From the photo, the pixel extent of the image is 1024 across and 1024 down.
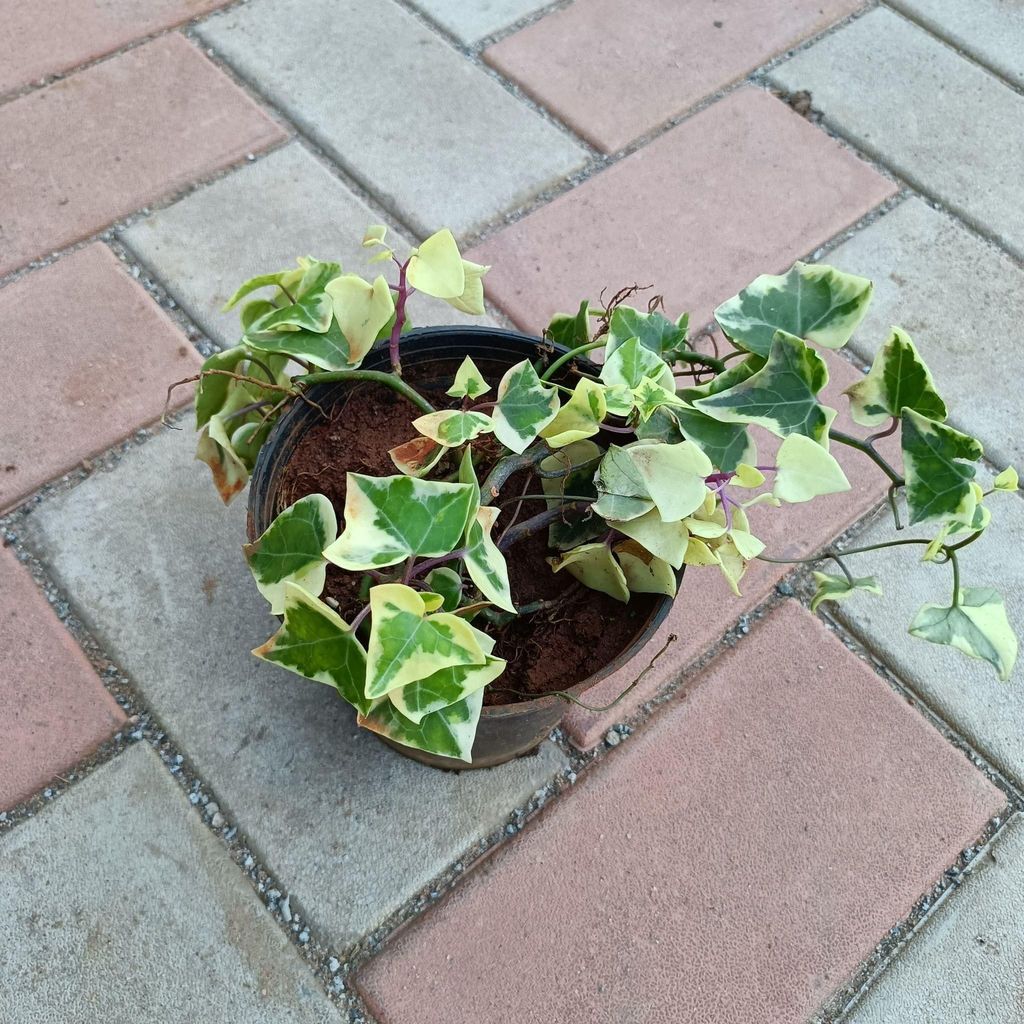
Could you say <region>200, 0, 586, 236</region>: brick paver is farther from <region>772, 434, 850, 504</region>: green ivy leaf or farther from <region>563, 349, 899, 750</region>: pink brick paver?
<region>772, 434, 850, 504</region>: green ivy leaf

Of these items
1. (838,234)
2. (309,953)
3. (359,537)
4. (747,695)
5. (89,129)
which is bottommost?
(309,953)

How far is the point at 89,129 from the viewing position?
4.79 feet

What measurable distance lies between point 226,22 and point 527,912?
1406 millimetres

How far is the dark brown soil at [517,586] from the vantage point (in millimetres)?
893

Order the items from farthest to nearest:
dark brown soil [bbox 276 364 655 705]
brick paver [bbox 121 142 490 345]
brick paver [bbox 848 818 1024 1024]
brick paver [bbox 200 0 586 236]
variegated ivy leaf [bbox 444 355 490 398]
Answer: brick paver [bbox 200 0 586 236] < brick paver [bbox 121 142 490 345] < brick paver [bbox 848 818 1024 1024] < dark brown soil [bbox 276 364 655 705] < variegated ivy leaf [bbox 444 355 490 398]

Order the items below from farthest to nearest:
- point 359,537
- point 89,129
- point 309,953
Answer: point 89,129 → point 309,953 → point 359,537

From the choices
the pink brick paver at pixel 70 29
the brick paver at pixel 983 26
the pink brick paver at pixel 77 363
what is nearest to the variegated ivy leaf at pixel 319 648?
the pink brick paver at pixel 77 363

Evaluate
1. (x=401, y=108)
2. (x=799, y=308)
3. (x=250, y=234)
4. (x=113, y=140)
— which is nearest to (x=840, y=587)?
(x=799, y=308)

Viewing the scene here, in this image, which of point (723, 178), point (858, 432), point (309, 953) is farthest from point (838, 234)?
point (309, 953)

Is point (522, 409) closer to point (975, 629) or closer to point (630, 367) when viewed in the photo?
point (630, 367)

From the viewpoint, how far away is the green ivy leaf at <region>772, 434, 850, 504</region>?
0.69 m

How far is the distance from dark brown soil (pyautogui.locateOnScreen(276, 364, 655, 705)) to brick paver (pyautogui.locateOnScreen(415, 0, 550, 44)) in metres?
0.96

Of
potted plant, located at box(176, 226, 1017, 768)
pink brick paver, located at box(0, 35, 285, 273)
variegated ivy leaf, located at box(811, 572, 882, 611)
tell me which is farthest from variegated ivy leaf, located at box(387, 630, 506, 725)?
pink brick paver, located at box(0, 35, 285, 273)

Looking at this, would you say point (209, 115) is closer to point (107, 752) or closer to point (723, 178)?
point (723, 178)
